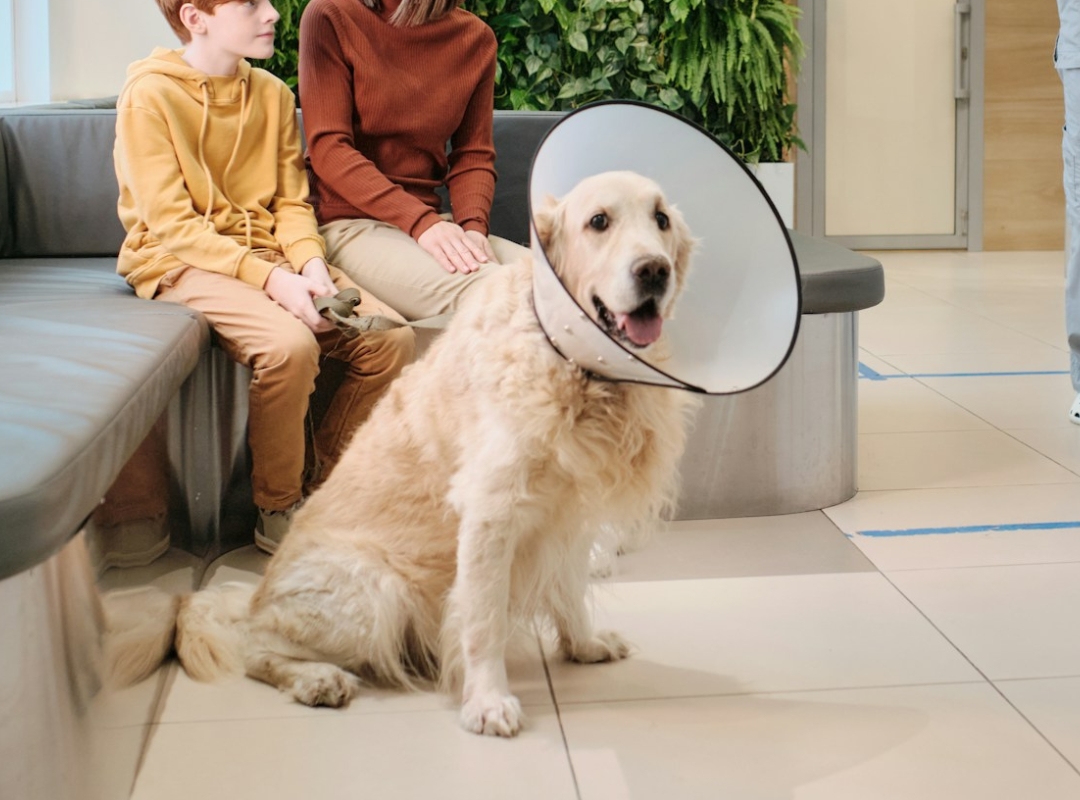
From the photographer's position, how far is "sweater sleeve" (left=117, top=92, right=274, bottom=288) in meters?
2.55

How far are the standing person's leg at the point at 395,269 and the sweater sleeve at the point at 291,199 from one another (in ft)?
0.20

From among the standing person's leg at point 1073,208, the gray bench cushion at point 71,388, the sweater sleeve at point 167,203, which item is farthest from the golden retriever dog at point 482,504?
the standing person's leg at point 1073,208

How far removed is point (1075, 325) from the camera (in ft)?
11.8

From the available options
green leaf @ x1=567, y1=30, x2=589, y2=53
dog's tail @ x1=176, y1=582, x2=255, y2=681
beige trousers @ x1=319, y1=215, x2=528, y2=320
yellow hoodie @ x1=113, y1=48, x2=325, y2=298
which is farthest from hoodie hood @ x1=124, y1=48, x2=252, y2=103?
green leaf @ x1=567, y1=30, x2=589, y2=53

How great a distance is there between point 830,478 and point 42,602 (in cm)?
203

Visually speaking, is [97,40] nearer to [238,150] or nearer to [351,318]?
[238,150]

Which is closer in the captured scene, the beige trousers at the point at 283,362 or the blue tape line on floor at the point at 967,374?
the beige trousers at the point at 283,362

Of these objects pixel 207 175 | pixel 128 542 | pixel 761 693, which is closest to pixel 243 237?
pixel 207 175

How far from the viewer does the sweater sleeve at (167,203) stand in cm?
255

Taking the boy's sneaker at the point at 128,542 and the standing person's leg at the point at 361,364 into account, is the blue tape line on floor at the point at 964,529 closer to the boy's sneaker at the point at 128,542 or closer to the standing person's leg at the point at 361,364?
the standing person's leg at the point at 361,364

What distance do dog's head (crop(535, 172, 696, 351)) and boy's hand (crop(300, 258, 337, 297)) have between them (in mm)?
1008

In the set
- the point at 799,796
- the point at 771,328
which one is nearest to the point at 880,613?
the point at 799,796

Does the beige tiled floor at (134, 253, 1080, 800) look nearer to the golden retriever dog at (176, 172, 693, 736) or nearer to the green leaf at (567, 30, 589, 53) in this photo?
the golden retriever dog at (176, 172, 693, 736)

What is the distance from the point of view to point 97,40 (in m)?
5.13
